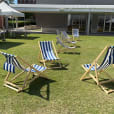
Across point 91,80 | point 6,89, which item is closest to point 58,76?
point 91,80

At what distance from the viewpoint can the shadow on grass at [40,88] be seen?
142 inches

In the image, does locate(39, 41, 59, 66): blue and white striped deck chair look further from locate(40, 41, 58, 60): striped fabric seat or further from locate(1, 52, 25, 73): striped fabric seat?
locate(1, 52, 25, 73): striped fabric seat

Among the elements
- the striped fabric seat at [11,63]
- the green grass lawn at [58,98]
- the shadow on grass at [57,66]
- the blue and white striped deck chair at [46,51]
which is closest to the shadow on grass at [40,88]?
the green grass lawn at [58,98]

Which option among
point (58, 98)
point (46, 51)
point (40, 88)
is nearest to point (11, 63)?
point (40, 88)

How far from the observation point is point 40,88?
3.92 metres

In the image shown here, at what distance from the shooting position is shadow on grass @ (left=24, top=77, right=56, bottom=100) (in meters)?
3.61

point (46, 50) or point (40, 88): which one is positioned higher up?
point (46, 50)

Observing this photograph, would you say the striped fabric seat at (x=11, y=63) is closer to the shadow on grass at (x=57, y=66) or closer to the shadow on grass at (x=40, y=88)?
the shadow on grass at (x=40, y=88)

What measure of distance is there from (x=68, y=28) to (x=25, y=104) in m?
17.6

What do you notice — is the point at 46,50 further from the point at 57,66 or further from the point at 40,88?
the point at 40,88

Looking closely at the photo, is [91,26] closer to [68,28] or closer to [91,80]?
[68,28]

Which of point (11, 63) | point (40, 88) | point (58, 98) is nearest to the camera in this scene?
point (58, 98)

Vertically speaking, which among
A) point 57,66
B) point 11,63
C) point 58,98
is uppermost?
point 11,63

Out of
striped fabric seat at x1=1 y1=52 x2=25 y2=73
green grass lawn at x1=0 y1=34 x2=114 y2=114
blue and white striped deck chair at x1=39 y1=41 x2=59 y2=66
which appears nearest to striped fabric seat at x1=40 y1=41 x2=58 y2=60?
blue and white striped deck chair at x1=39 y1=41 x2=59 y2=66
